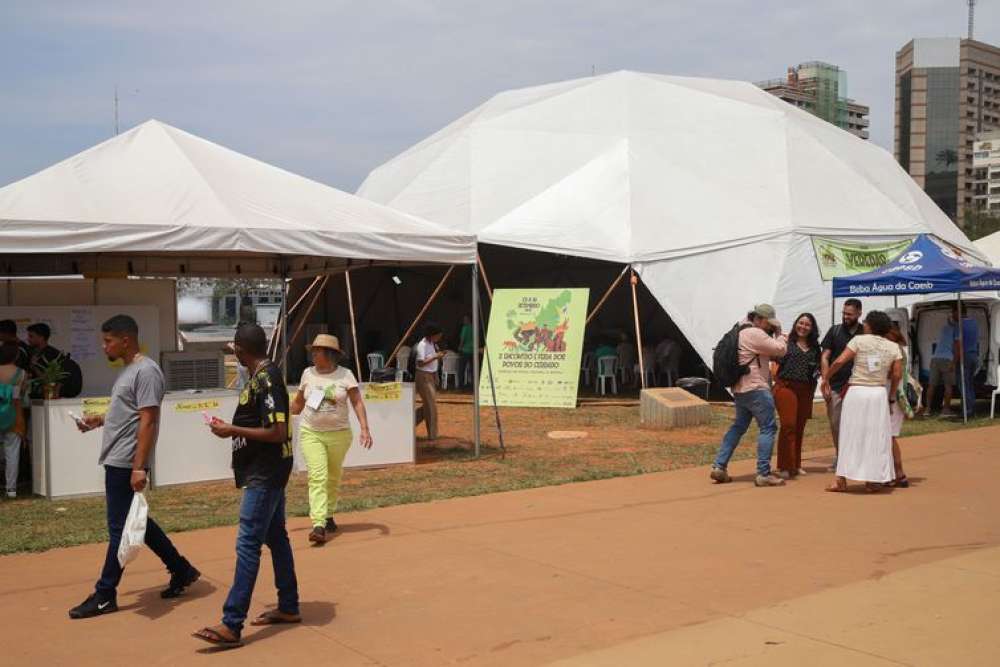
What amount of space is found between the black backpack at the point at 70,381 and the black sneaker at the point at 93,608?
493 cm

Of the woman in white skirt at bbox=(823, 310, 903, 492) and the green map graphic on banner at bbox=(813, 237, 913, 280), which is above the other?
the green map graphic on banner at bbox=(813, 237, 913, 280)

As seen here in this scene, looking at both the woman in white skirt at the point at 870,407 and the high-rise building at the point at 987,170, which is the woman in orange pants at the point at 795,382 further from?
the high-rise building at the point at 987,170

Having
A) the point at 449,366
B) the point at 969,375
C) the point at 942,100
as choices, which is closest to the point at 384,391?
the point at 969,375

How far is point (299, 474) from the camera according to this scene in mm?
11180

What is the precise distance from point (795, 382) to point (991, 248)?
57.6 feet

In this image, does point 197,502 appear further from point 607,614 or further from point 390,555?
point 607,614

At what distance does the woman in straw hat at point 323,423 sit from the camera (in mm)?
7590

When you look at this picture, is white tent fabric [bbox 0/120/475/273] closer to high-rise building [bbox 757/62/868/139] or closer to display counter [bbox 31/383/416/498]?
display counter [bbox 31/383/416/498]

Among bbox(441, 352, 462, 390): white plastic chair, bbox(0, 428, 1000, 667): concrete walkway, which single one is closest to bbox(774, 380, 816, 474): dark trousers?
bbox(0, 428, 1000, 667): concrete walkway

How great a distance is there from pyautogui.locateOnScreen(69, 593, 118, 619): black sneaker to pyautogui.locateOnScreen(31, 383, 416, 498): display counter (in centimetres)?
428

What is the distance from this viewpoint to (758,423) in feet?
32.5

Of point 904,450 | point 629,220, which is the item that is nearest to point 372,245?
point 904,450

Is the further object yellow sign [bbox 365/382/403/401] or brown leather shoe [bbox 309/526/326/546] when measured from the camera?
yellow sign [bbox 365/382/403/401]

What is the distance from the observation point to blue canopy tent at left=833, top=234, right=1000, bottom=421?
1535 centimetres
